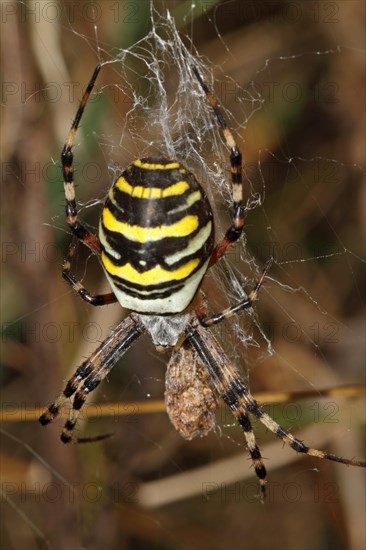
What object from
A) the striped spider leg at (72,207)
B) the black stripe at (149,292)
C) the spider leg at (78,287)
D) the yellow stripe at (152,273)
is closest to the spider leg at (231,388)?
the spider leg at (78,287)

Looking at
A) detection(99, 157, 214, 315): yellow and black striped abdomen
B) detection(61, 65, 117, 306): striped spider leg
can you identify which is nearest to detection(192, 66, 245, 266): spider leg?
detection(99, 157, 214, 315): yellow and black striped abdomen

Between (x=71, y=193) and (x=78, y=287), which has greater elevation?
(x=71, y=193)

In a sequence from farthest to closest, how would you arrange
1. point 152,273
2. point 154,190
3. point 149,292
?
point 149,292
point 152,273
point 154,190

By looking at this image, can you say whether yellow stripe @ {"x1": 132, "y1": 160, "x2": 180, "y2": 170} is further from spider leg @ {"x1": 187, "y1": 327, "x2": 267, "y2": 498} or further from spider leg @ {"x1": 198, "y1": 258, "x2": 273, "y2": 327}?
spider leg @ {"x1": 187, "y1": 327, "x2": 267, "y2": 498}

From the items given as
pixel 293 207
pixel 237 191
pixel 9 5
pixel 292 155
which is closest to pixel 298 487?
pixel 293 207

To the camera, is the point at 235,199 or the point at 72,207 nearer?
the point at 235,199

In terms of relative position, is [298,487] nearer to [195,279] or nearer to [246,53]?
[195,279]

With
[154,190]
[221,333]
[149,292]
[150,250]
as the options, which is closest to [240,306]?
[149,292]

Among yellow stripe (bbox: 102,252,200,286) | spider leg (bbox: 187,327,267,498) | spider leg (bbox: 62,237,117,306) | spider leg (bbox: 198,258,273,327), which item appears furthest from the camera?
spider leg (bbox: 187,327,267,498)

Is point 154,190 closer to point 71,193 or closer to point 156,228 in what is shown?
point 156,228
